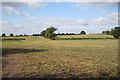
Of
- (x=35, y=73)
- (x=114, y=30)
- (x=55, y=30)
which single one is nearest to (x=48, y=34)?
(x=55, y=30)

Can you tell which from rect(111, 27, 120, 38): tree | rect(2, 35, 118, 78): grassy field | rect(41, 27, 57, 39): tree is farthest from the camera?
rect(41, 27, 57, 39): tree

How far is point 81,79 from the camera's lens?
12.7 metres

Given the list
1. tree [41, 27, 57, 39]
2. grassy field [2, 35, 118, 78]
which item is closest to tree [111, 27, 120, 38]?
tree [41, 27, 57, 39]

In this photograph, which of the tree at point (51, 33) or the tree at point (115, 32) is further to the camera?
the tree at point (51, 33)

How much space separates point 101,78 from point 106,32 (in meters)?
139

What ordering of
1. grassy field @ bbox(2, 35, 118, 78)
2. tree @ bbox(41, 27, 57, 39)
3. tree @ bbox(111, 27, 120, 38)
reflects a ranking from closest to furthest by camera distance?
grassy field @ bbox(2, 35, 118, 78)
tree @ bbox(111, 27, 120, 38)
tree @ bbox(41, 27, 57, 39)

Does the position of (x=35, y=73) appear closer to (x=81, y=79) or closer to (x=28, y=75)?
(x=28, y=75)

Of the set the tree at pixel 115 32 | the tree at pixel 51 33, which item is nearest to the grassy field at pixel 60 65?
the tree at pixel 115 32

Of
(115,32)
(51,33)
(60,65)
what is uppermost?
(115,32)

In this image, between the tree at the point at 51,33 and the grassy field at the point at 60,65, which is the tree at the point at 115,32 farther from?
the grassy field at the point at 60,65

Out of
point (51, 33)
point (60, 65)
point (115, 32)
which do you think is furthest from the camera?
point (51, 33)

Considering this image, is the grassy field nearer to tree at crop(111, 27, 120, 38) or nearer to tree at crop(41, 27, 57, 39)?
tree at crop(111, 27, 120, 38)

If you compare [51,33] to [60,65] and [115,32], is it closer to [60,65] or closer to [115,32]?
[115,32]

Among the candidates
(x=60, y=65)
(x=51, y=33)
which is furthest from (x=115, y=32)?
(x=60, y=65)
